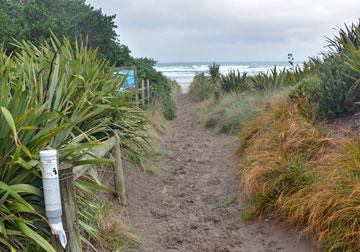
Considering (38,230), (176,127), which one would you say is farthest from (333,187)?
(176,127)

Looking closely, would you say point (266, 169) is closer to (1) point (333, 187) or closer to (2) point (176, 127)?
(1) point (333, 187)

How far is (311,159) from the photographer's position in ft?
19.3

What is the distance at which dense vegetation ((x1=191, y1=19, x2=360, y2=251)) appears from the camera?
3.99 meters

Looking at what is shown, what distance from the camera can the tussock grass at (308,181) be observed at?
12.8ft

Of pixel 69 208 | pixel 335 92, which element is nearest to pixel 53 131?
pixel 69 208

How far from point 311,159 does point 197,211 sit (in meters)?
1.62

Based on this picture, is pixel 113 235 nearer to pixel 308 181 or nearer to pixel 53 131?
pixel 53 131

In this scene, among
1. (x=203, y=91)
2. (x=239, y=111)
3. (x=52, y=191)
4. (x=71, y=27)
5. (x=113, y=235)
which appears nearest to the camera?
(x=52, y=191)

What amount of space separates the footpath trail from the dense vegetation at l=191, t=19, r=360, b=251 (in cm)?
25

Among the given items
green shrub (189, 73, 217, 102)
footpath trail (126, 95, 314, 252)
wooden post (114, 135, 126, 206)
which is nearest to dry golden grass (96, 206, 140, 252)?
footpath trail (126, 95, 314, 252)

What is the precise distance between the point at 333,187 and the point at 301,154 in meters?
1.73

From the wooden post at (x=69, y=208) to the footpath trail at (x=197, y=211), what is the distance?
Result: 136 centimetres

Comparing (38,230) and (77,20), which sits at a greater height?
(77,20)

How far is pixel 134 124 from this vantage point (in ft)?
20.3
